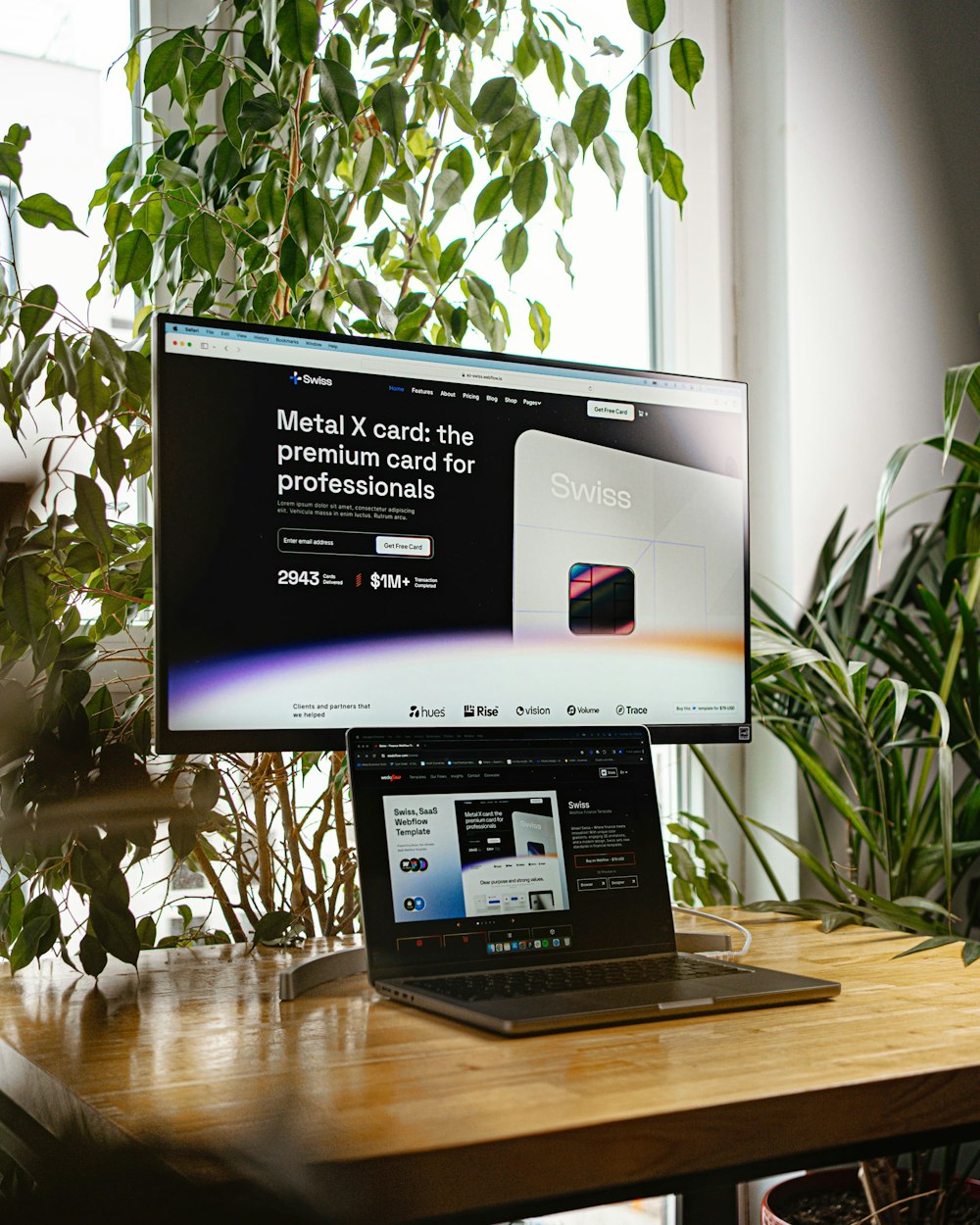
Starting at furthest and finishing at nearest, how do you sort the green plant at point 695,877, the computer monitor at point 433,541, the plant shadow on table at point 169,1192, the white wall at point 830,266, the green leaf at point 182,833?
the white wall at point 830,266
the green plant at point 695,877
the green leaf at point 182,833
the computer monitor at point 433,541
the plant shadow on table at point 169,1192

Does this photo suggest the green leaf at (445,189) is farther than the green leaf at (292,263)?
Yes

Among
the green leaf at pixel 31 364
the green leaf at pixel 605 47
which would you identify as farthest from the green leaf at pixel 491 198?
the green leaf at pixel 31 364

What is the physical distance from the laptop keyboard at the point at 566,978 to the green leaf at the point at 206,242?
77cm

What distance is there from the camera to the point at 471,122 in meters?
1.51

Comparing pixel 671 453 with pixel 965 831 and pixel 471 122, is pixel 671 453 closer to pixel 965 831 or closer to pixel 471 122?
pixel 471 122

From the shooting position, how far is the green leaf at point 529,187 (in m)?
1.39

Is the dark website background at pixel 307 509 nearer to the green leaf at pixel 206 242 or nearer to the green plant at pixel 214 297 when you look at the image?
the green plant at pixel 214 297

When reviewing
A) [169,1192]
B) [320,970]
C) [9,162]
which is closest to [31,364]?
[9,162]

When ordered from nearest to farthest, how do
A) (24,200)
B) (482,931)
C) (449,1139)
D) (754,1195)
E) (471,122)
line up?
(449,1139), (482,931), (24,200), (471,122), (754,1195)

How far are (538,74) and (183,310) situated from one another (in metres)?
0.84

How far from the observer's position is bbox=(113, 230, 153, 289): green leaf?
1.32 m

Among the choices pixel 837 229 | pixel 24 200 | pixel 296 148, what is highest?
A: pixel 837 229

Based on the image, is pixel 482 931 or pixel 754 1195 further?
pixel 754 1195

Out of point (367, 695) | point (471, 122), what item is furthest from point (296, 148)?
point (367, 695)
